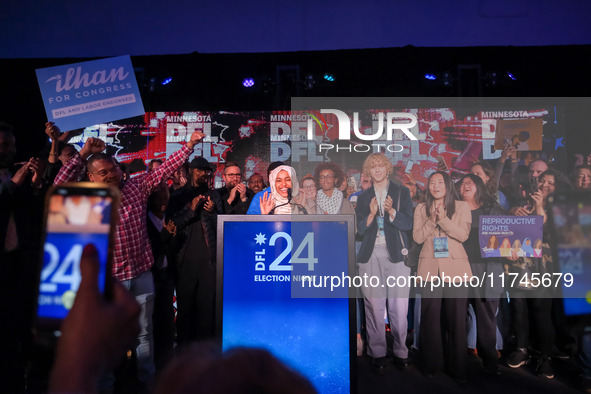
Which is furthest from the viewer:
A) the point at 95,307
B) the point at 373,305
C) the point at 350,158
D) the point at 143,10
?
the point at 350,158

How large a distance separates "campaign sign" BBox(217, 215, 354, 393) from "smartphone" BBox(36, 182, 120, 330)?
2.62ft

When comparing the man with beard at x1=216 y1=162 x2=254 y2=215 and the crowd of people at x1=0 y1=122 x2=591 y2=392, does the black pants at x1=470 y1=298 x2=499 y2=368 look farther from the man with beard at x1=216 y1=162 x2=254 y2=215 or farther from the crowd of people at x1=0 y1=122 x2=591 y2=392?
the man with beard at x1=216 y1=162 x2=254 y2=215

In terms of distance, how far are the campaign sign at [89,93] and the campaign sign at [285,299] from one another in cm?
191

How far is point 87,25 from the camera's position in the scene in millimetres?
4059

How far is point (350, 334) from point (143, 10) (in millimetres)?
3974

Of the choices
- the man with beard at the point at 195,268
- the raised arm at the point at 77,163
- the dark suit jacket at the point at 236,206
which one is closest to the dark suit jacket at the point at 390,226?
the dark suit jacket at the point at 236,206

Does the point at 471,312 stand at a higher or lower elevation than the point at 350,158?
lower

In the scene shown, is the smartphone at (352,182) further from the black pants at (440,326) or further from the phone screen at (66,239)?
the phone screen at (66,239)

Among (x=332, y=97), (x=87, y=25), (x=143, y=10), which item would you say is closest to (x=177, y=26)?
(x=143, y=10)

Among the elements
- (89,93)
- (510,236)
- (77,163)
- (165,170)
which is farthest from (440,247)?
(89,93)

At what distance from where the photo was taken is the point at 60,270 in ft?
2.02

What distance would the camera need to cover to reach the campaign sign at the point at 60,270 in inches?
23.2

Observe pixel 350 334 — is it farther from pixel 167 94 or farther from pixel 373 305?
pixel 167 94

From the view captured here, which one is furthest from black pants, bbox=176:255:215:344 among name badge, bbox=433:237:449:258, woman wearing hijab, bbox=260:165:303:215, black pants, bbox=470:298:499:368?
black pants, bbox=470:298:499:368
